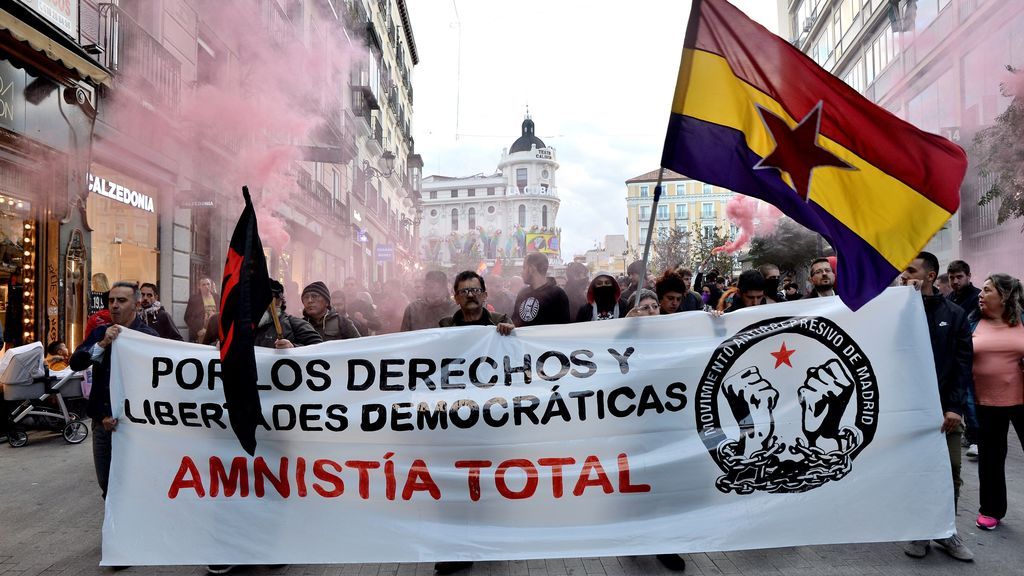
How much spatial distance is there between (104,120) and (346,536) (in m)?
9.07

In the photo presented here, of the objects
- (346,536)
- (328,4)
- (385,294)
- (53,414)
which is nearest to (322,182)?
(328,4)

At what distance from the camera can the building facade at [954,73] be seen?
13.8 metres

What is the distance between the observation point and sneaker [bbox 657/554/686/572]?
3.76 m

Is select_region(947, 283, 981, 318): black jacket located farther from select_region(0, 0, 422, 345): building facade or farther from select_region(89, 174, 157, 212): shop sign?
select_region(89, 174, 157, 212): shop sign

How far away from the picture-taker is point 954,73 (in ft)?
53.6

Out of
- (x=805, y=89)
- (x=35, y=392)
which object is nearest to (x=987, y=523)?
(x=805, y=89)

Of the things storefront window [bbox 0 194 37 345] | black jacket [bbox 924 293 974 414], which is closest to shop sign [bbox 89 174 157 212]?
storefront window [bbox 0 194 37 345]

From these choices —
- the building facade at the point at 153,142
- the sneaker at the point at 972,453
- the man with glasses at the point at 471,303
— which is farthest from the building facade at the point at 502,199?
the man with glasses at the point at 471,303

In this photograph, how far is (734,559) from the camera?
154 inches

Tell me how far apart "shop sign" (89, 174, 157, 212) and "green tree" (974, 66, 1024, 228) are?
14.2 metres

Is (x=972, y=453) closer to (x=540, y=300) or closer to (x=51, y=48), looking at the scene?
(x=540, y=300)

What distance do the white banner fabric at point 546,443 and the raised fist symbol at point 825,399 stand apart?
0.01m

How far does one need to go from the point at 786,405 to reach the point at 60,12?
9.67 metres

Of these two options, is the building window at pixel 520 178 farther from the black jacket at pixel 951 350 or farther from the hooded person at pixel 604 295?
the black jacket at pixel 951 350
